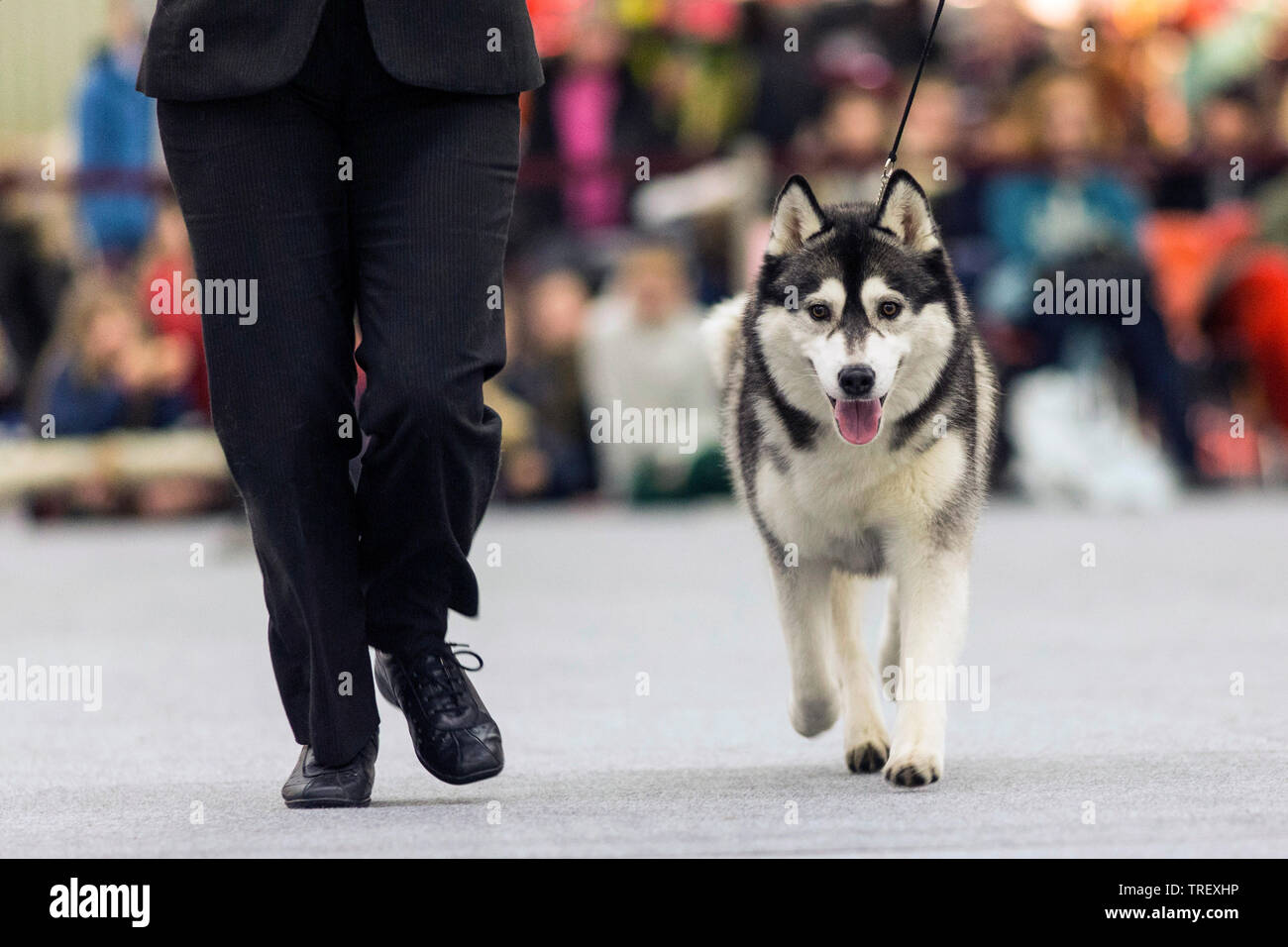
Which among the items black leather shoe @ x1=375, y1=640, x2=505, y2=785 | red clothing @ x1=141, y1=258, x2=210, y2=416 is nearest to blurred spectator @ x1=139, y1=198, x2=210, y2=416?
red clothing @ x1=141, y1=258, x2=210, y2=416

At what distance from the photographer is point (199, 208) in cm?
340

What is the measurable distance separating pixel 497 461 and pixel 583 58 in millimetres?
7355

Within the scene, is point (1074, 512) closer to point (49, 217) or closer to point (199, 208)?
point (49, 217)

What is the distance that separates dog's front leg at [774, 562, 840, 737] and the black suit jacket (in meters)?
1.16

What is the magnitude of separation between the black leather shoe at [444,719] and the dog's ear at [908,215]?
1.23 m

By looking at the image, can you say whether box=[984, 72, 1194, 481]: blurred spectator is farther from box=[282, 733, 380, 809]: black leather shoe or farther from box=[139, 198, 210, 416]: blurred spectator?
box=[282, 733, 380, 809]: black leather shoe

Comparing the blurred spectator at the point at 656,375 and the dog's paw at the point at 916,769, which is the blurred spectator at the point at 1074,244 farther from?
the dog's paw at the point at 916,769

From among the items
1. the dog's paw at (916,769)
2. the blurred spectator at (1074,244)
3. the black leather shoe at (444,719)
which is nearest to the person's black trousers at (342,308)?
the black leather shoe at (444,719)

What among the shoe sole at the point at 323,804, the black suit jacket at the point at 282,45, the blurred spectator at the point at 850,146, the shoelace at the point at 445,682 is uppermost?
the blurred spectator at the point at 850,146

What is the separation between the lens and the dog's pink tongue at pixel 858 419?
3742 millimetres

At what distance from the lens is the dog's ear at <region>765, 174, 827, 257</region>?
386 cm
